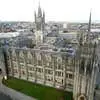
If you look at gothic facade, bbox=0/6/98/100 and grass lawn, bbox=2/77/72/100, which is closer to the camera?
gothic facade, bbox=0/6/98/100

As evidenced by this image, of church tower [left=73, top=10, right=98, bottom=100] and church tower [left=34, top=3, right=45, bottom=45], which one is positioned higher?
church tower [left=34, top=3, right=45, bottom=45]

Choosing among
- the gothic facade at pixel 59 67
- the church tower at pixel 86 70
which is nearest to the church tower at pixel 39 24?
the gothic facade at pixel 59 67

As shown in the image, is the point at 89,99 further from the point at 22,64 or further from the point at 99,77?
the point at 22,64

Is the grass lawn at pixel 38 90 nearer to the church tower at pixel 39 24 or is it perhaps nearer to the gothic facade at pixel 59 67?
the gothic facade at pixel 59 67

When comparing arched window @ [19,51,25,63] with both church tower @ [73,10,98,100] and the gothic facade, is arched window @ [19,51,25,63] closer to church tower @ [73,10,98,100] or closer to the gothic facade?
the gothic facade

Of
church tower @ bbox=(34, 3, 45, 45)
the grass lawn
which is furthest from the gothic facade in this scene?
church tower @ bbox=(34, 3, 45, 45)

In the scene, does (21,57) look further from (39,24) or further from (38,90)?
(39,24)

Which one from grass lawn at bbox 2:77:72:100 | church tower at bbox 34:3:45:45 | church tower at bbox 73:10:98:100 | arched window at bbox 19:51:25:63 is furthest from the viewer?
church tower at bbox 34:3:45:45

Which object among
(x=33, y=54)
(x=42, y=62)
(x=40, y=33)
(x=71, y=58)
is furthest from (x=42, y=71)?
(x=40, y=33)
